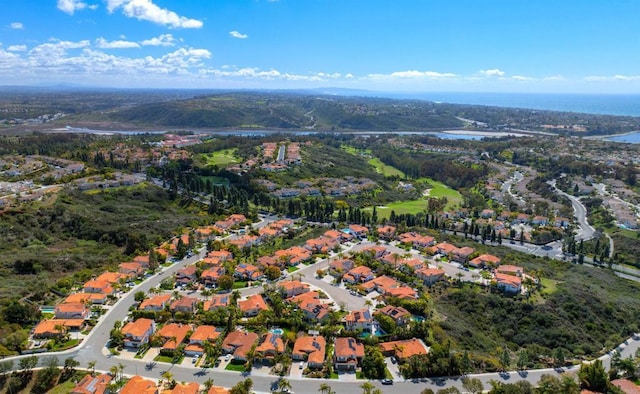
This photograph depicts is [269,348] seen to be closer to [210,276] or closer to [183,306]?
[183,306]

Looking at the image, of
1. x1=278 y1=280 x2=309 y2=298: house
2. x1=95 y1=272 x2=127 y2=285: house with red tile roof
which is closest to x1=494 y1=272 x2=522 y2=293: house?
x1=278 y1=280 x2=309 y2=298: house

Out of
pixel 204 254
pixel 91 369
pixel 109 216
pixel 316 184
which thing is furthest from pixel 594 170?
pixel 91 369

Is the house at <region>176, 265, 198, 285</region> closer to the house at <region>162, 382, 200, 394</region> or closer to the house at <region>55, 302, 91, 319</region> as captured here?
the house at <region>55, 302, 91, 319</region>

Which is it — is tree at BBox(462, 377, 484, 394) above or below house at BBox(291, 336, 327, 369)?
above

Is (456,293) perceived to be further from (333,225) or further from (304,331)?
(333,225)

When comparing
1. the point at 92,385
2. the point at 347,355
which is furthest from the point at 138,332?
the point at 347,355

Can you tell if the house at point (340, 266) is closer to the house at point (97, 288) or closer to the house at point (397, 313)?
the house at point (397, 313)

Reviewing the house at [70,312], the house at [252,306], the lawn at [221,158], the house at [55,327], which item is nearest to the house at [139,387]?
the house at [55,327]
